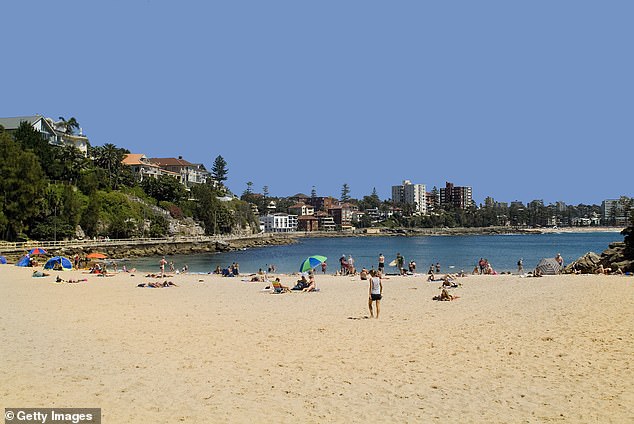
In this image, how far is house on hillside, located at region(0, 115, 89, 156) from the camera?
93812 mm

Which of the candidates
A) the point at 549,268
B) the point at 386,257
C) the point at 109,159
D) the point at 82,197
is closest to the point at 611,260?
the point at 549,268

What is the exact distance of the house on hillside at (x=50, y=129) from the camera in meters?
93.8

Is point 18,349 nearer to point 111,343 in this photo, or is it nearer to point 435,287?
point 111,343

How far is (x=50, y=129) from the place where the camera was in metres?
100

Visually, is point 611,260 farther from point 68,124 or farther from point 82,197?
point 68,124

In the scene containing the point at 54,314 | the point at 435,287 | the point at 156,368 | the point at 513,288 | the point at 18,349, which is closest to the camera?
the point at 156,368

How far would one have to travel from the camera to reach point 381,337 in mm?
13281

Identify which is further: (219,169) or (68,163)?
(219,169)

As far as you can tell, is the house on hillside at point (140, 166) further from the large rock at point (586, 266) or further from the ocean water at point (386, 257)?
the large rock at point (586, 266)

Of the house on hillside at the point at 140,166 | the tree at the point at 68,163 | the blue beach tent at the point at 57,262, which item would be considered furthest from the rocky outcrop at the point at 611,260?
the house on hillside at the point at 140,166

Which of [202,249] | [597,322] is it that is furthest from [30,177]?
[597,322]

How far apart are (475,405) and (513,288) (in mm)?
17061

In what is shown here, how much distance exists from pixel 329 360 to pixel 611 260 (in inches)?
1268

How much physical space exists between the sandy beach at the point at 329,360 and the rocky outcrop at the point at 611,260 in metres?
14.4
